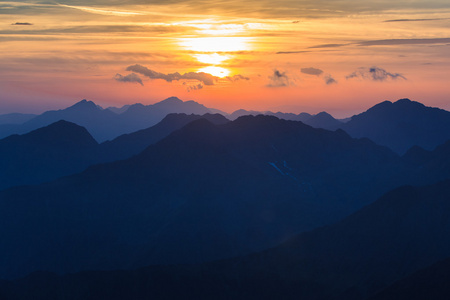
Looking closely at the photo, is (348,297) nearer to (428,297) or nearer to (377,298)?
(377,298)

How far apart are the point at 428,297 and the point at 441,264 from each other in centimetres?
1597

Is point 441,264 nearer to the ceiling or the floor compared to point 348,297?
nearer to the ceiling

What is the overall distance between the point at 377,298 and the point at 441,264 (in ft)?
87.0

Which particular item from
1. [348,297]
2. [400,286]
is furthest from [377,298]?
[348,297]

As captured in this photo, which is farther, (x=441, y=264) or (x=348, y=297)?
(x=348, y=297)

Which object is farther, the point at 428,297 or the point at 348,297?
the point at 348,297

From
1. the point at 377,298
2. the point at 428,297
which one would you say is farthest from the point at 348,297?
the point at 428,297

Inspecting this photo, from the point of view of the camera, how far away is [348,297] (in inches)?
7869

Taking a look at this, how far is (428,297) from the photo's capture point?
174 m

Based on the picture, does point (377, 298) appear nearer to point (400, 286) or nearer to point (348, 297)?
point (400, 286)

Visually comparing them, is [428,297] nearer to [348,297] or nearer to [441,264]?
[441,264]

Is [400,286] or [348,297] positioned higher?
[400,286]

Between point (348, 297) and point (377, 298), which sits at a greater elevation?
point (377, 298)

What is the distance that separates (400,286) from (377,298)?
964 centimetres
